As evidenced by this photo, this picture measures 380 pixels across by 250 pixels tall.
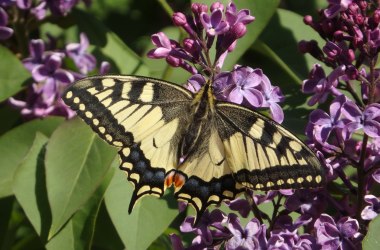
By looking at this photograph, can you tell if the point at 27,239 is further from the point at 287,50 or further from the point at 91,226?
the point at 287,50

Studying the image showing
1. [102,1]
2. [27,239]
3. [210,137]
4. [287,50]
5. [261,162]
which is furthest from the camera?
[102,1]

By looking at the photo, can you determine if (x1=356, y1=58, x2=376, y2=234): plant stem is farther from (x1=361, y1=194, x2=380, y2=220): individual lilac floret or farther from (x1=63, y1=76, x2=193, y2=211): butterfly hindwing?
(x1=63, y1=76, x2=193, y2=211): butterfly hindwing

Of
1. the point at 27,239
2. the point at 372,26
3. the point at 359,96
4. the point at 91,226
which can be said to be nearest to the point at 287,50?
the point at 359,96

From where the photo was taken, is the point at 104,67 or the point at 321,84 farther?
the point at 104,67

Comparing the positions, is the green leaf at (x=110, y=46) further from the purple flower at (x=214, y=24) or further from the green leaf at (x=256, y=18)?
the purple flower at (x=214, y=24)

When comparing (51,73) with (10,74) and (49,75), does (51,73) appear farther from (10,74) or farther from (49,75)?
(10,74)

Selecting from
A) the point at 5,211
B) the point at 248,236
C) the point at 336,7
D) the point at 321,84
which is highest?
the point at 336,7

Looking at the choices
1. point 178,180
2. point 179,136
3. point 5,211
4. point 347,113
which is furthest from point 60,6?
point 347,113
